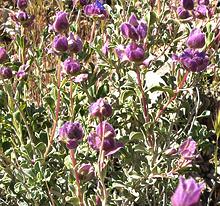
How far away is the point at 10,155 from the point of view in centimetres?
212

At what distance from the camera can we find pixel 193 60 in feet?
5.40

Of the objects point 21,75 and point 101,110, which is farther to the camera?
point 21,75

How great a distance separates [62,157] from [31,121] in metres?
0.27

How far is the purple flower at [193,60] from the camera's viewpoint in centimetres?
165

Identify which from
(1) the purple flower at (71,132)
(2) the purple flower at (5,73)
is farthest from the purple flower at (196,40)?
(2) the purple flower at (5,73)

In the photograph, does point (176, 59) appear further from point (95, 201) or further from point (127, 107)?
point (95, 201)

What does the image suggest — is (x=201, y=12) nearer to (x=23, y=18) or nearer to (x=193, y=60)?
(x=193, y=60)

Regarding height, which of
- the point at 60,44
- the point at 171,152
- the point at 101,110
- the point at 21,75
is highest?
the point at 60,44

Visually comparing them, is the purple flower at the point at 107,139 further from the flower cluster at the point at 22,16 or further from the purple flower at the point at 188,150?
the flower cluster at the point at 22,16

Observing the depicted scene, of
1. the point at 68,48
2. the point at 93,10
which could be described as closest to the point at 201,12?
the point at 93,10

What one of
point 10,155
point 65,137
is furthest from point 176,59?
point 10,155

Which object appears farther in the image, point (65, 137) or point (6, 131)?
point (6, 131)

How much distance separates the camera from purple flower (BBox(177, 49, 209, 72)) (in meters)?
1.65

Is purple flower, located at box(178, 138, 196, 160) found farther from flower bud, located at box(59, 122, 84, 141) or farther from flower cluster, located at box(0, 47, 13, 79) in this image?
flower cluster, located at box(0, 47, 13, 79)
